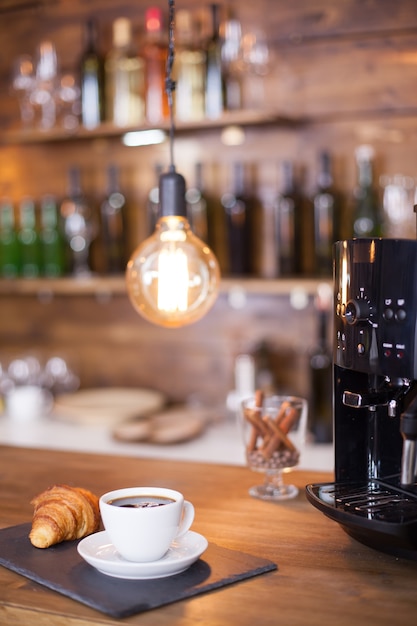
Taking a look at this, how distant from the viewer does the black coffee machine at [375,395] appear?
112cm

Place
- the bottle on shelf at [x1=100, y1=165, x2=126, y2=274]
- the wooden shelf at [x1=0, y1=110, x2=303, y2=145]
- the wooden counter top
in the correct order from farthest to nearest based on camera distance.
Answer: the bottle on shelf at [x1=100, y1=165, x2=126, y2=274], the wooden shelf at [x1=0, y1=110, x2=303, y2=145], the wooden counter top

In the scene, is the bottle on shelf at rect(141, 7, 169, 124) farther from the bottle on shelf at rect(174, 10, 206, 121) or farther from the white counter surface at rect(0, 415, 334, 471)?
the white counter surface at rect(0, 415, 334, 471)

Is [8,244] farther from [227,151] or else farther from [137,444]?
[137,444]

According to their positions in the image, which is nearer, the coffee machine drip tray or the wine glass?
the coffee machine drip tray

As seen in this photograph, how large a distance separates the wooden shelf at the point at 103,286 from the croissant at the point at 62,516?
56.2 inches

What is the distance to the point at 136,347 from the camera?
312 cm

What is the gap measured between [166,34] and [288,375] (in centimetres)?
116

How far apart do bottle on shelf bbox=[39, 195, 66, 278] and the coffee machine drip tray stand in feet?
6.43

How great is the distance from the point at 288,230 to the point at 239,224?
17 cm

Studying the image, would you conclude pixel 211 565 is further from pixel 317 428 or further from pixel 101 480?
pixel 317 428

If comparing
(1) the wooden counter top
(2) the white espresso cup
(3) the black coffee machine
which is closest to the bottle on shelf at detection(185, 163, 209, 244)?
(1) the wooden counter top

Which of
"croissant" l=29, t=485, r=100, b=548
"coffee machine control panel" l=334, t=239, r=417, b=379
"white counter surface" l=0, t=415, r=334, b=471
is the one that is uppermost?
"coffee machine control panel" l=334, t=239, r=417, b=379

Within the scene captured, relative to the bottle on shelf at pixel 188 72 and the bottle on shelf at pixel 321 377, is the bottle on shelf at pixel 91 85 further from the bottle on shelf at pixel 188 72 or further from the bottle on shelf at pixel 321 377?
the bottle on shelf at pixel 321 377

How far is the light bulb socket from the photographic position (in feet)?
4.76
